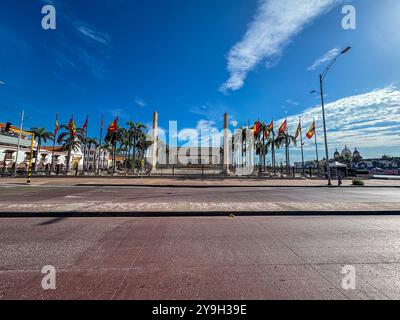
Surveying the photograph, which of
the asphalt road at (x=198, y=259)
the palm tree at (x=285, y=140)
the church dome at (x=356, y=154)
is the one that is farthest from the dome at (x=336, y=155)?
the asphalt road at (x=198, y=259)

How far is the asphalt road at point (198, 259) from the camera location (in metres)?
2.61

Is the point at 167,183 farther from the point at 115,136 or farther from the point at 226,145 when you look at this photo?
the point at 115,136

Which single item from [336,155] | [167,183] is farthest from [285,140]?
[336,155]

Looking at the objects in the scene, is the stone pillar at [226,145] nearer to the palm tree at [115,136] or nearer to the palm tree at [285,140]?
the palm tree at [285,140]

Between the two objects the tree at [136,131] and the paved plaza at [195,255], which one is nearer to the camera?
the paved plaza at [195,255]

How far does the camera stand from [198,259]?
3.58 metres

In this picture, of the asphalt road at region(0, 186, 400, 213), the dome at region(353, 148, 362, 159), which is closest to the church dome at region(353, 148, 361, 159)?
the dome at region(353, 148, 362, 159)

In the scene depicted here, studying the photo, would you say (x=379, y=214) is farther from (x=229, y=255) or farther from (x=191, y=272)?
(x=191, y=272)

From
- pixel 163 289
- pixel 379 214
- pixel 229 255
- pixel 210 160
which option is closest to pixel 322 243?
pixel 229 255

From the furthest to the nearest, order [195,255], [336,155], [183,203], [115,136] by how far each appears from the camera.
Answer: [336,155], [115,136], [183,203], [195,255]

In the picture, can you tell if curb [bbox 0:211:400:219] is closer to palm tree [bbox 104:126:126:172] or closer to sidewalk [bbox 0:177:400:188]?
sidewalk [bbox 0:177:400:188]

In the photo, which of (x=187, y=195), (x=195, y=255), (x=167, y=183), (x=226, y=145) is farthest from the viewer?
(x=226, y=145)

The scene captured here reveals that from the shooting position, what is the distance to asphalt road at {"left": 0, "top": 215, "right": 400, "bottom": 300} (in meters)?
2.61

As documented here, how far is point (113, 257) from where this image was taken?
3652 mm
